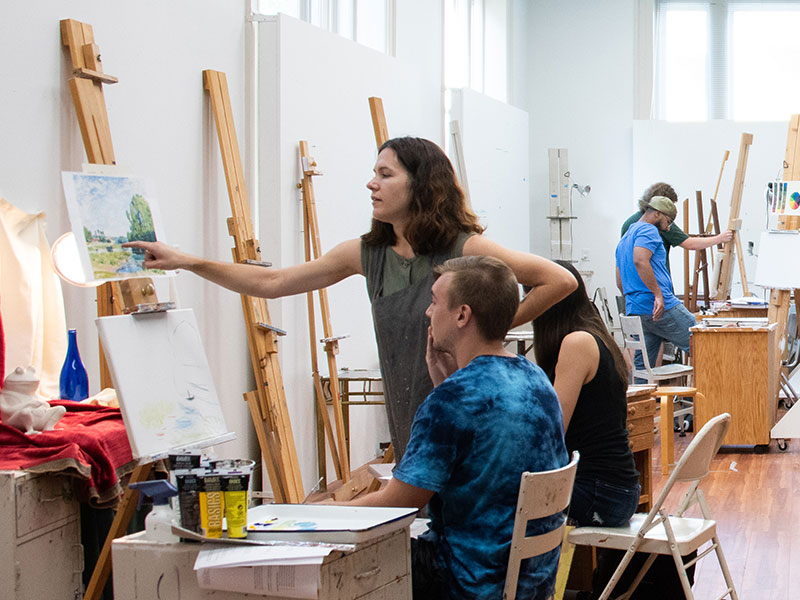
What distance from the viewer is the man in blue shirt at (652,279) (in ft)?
21.9

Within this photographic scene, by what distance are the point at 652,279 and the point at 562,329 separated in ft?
12.8

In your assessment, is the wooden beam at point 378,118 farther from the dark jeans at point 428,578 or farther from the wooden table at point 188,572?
the wooden table at point 188,572

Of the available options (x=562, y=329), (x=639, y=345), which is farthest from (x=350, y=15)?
(x=562, y=329)

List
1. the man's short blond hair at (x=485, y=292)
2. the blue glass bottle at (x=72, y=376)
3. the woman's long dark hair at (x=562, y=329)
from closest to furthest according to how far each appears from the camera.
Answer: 1. the man's short blond hair at (x=485, y=292)
2. the woman's long dark hair at (x=562, y=329)
3. the blue glass bottle at (x=72, y=376)

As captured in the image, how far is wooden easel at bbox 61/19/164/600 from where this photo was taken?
114 inches

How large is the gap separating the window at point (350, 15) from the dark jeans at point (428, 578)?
360 centimetres

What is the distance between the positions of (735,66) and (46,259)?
9332mm

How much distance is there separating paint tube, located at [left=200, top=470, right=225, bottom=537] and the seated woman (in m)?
1.33

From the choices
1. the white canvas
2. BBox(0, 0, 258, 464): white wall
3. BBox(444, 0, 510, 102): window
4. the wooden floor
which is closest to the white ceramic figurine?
the white canvas

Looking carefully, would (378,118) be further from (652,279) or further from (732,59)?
(732,59)

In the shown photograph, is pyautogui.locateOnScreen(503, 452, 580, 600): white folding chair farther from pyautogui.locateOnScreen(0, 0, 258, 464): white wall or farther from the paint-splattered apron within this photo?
pyautogui.locateOnScreen(0, 0, 258, 464): white wall

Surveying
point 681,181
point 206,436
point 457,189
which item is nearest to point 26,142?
point 206,436

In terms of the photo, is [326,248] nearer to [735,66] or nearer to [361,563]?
[361,563]

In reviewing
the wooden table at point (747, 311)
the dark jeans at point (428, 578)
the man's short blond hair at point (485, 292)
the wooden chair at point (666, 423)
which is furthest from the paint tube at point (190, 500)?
the wooden table at point (747, 311)
